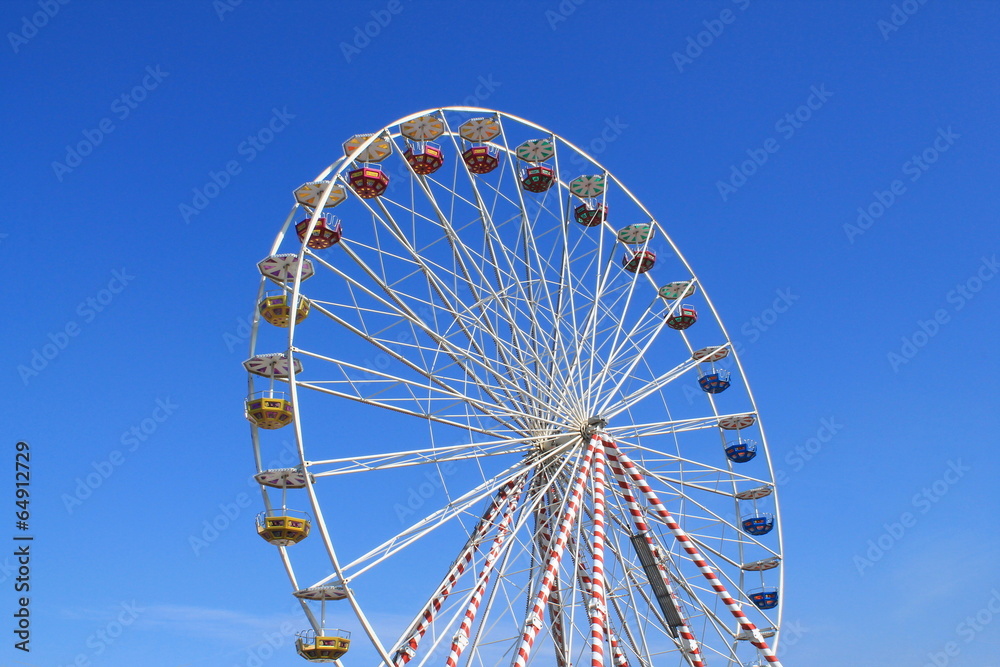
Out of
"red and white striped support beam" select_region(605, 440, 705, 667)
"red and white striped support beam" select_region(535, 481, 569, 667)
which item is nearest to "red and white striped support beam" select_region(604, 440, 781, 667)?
"red and white striped support beam" select_region(605, 440, 705, 667)

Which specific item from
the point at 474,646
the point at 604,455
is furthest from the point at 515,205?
the point at 474,646

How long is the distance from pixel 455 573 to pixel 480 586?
3.17 ft

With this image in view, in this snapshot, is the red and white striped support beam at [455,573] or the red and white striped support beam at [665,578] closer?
the red and white striped support beam at [455,573]

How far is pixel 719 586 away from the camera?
71.0 ft

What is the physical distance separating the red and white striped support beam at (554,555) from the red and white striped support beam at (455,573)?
146 cm

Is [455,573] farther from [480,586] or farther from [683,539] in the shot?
[683,539]

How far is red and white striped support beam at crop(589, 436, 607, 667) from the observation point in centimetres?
1886

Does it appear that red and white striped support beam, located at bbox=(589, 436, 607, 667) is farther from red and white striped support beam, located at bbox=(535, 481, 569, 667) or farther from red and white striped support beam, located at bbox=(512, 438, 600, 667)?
red and white striped support beam, located at bbox=(535, 481, 569, 667)

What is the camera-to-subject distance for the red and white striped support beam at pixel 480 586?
61.9 feet

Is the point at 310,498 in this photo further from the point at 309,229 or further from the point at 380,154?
the point at 380,154

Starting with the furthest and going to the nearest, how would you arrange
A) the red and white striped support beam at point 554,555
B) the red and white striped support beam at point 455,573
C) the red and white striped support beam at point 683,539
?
the red and white striped support beam at point 683,539 → the red and white striped support beam at point 455,573 → the red and white striped support beam at point 554,555

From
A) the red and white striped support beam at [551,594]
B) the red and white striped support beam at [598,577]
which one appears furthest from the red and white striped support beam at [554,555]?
the red and white striped support beam at [551,594]

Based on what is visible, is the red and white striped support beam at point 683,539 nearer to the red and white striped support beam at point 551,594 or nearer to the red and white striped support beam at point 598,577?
the red and white striped support beam at point 598,577

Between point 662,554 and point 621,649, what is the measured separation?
2.36 meters
